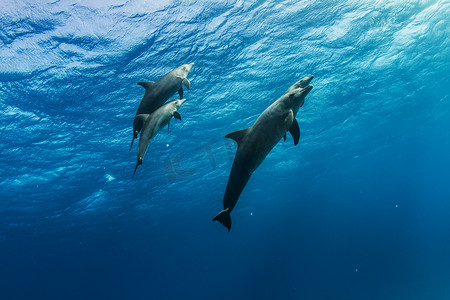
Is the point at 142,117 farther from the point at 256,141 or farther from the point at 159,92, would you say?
the point at 256,141

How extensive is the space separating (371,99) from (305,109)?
7568mm

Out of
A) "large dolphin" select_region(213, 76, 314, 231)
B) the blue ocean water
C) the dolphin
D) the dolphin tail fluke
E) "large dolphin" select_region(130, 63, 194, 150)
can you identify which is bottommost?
the dolphin tail fluke

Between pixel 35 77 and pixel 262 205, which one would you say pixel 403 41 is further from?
pixel 262 205

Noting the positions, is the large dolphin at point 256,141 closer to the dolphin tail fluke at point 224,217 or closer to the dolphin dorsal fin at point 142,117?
the dolphin tail fluke at point 224,217

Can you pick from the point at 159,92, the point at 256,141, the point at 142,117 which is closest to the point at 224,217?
the point at 256,141

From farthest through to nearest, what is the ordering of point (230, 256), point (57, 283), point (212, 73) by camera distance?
point (230, 256), point (57, 283), point (212, 73)

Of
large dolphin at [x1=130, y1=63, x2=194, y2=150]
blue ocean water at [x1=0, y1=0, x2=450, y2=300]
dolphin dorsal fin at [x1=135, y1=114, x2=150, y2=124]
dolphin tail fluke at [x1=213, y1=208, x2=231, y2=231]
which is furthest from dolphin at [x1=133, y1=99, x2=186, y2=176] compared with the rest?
blue ocean water at [x1=0, y1=0, x2=450, y2=300]

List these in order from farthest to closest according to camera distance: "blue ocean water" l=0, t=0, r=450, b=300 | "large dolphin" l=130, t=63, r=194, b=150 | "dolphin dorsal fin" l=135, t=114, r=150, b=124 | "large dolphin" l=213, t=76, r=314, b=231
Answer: "blue ocean water" l=0, t=0, r=450, b=300, "large dolphin" l=130, t=63, r=194, b=150, "dolphin dorsal fin" l=135, t=114, r=150, b=124, "large dolphin" l=213, t=76, r=314, b=231

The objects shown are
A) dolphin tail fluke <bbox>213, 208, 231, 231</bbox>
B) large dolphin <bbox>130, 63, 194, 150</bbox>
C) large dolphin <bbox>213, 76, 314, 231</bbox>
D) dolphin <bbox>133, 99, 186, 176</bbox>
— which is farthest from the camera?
large dolphin <bbox>130, 63, 194, 150</bbox>

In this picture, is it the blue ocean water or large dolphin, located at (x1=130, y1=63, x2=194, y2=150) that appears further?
the blue ocean water

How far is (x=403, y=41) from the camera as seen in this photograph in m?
19.9

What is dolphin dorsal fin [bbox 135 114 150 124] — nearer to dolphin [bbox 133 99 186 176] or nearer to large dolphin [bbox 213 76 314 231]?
dolphin [bbox 133 99 186 176]

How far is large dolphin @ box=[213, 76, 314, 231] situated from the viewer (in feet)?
9.77

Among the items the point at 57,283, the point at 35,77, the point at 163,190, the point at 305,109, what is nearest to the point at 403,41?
the point at 305,109
